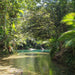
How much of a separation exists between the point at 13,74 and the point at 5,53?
11.2 meters

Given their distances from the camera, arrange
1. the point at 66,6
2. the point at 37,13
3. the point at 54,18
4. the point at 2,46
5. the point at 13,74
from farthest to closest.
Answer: the point at 2,46 < the point at 37,13 < the point at 54,18 < the point at 66,6 < the point at 13,74

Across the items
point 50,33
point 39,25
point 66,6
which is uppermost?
point 66,6

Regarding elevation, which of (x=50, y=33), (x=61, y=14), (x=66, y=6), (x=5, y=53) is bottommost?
(x=5, y=53)

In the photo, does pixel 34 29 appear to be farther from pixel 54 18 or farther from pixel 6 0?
pixel 6 0

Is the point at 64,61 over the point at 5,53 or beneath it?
over

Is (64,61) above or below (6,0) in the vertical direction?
below

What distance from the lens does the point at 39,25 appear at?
13.2 meters

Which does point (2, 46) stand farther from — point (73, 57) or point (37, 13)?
point (73, 57)

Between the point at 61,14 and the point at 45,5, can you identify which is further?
the point at 45,5

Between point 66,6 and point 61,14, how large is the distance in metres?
0.87

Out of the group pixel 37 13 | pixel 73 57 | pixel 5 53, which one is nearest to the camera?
pixel 73 57

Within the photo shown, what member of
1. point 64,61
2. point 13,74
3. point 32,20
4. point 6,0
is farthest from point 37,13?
point 13,74

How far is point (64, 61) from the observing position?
356 inches

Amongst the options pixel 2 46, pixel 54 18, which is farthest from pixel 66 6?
pixel 2 46
